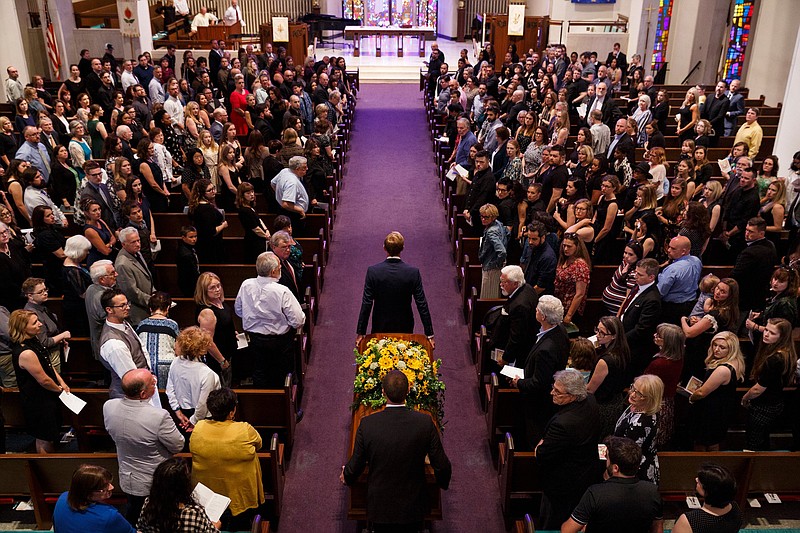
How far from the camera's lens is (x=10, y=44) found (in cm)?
1439

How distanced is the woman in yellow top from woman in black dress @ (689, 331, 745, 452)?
9.39 feet

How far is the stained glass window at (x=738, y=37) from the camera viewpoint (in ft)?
53.0

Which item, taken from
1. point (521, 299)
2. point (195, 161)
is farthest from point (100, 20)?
point (521, 299)

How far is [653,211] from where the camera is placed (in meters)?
6.14

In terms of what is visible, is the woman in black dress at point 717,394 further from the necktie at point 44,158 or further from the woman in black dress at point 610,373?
the necktie at point 44,158

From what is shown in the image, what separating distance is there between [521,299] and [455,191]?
4.62m

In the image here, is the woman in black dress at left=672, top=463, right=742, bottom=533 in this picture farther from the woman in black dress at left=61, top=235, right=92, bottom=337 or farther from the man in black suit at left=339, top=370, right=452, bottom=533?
the woman in black dress at left=61, top=235, right=92, bottom=337

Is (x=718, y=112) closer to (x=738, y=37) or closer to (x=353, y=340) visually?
(x=738, y=37)

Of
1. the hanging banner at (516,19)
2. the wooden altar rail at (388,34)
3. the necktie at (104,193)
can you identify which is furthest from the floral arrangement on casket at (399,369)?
the wooden altar rail at (388,34)

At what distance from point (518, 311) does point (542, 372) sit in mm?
670

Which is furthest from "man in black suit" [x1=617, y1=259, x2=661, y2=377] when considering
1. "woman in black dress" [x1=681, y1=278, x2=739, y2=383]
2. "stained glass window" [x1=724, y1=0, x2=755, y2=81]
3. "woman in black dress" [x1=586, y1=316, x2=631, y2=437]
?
"stained glass window" [x1=724, y1=0, x2=755, y2=81]

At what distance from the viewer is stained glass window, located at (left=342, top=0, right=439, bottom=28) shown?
25406mm

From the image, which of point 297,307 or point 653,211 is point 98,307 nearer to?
point 297,307

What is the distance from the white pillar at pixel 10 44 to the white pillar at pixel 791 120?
47.6 ft
